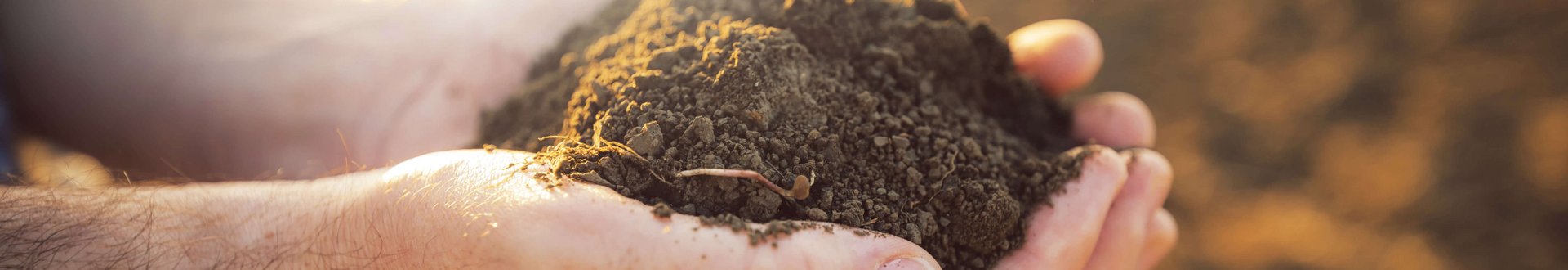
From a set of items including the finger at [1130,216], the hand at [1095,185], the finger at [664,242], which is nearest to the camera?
the finger at [664,242]

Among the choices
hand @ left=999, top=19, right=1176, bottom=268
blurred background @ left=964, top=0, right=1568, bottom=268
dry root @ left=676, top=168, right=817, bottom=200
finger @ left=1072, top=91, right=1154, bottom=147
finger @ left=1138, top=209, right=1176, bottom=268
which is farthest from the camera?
blurred background @ left=964, top=0, right=1568, bottom=268

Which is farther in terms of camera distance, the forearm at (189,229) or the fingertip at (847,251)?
the forearm at (189,229)

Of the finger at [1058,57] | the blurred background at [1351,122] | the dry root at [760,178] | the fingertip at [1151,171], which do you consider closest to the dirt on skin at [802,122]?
the dry root at [760,178]

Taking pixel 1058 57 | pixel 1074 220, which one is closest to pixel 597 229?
pixel 1074 220

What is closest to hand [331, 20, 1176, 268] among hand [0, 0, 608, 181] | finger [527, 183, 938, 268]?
finger [527, 183, 938, 268]

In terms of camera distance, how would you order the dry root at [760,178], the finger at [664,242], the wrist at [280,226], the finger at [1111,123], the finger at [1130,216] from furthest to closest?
the finger at [1111,123]
the finger at [1130,216]
the wrist at [280,226]
the dry root at [760,178]
the finger at [664,242]

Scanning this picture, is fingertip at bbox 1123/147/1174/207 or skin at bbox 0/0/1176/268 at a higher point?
fingertip at bbox 1123/147/1174/207

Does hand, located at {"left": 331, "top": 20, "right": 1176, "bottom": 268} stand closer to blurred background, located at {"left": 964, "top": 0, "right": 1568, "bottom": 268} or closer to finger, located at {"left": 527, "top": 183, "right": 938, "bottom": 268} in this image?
finger, located at {"left": 527, "top": 183, "right": 938, "bottom": 268}

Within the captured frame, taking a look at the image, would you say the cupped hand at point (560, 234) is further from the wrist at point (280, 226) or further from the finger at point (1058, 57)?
the finger at point (1058, 57)

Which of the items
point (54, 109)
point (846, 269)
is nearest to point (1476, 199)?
point (846, 269)
